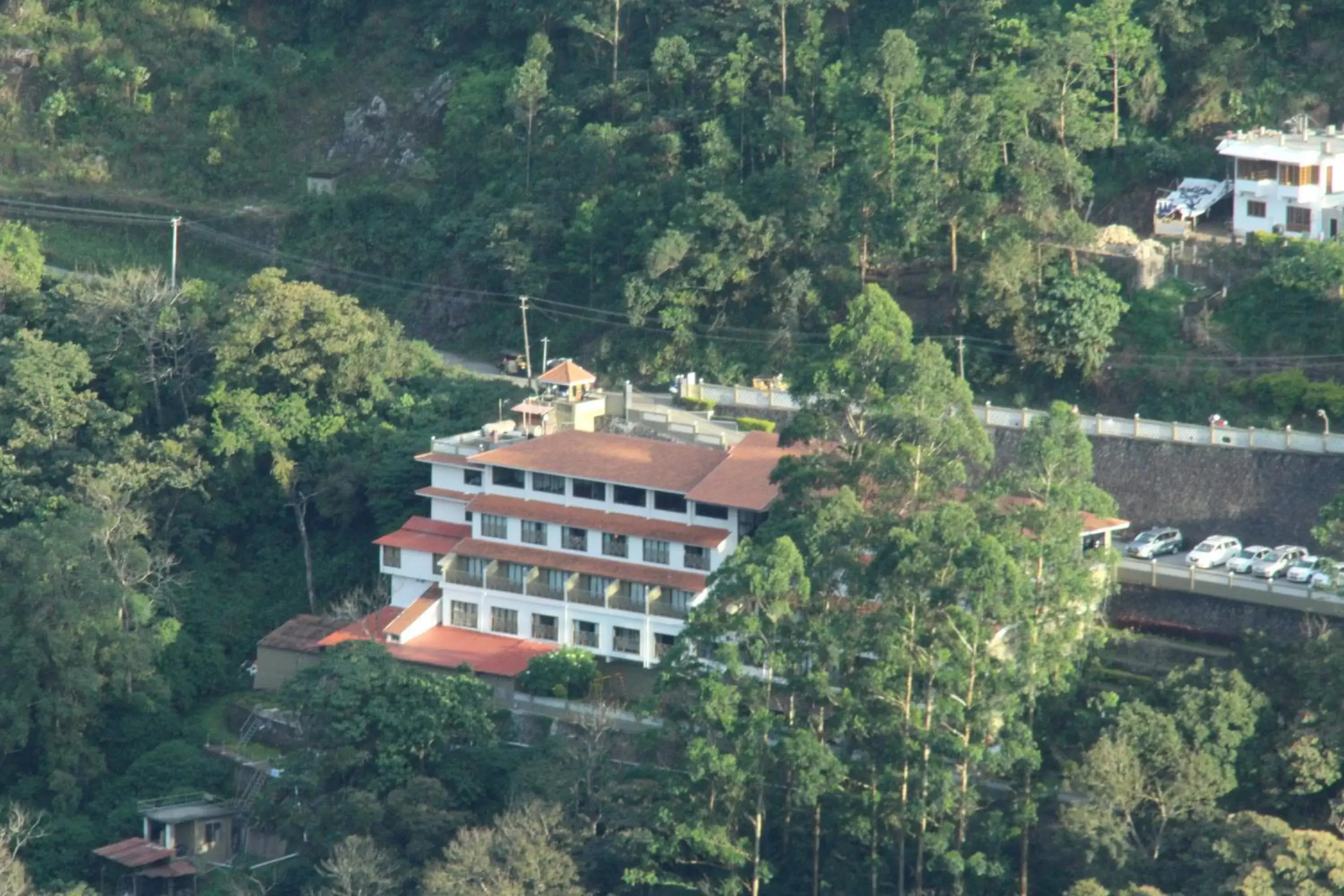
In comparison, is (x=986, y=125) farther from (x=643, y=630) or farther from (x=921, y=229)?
(x=643, y=630)

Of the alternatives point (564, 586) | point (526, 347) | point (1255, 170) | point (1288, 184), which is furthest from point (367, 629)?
point (1288, 184)

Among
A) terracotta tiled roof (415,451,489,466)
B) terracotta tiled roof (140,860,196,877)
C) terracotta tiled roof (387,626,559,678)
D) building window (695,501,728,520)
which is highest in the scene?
terracotta tiled roof (415,451,489,466)

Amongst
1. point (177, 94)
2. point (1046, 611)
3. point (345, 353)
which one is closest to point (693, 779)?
point (1046, 611)

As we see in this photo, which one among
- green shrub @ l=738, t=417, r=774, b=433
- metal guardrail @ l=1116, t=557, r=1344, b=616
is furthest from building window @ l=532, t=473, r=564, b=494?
metal guardrail @ l=1116, t=557, r=1344, b=616

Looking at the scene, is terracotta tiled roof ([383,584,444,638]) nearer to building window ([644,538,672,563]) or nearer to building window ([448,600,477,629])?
building window ([448,600,477,629])

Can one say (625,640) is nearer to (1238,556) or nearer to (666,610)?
(666,610)

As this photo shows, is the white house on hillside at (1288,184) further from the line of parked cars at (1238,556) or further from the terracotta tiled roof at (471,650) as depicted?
the terracotta tiled roof at (471,650)
